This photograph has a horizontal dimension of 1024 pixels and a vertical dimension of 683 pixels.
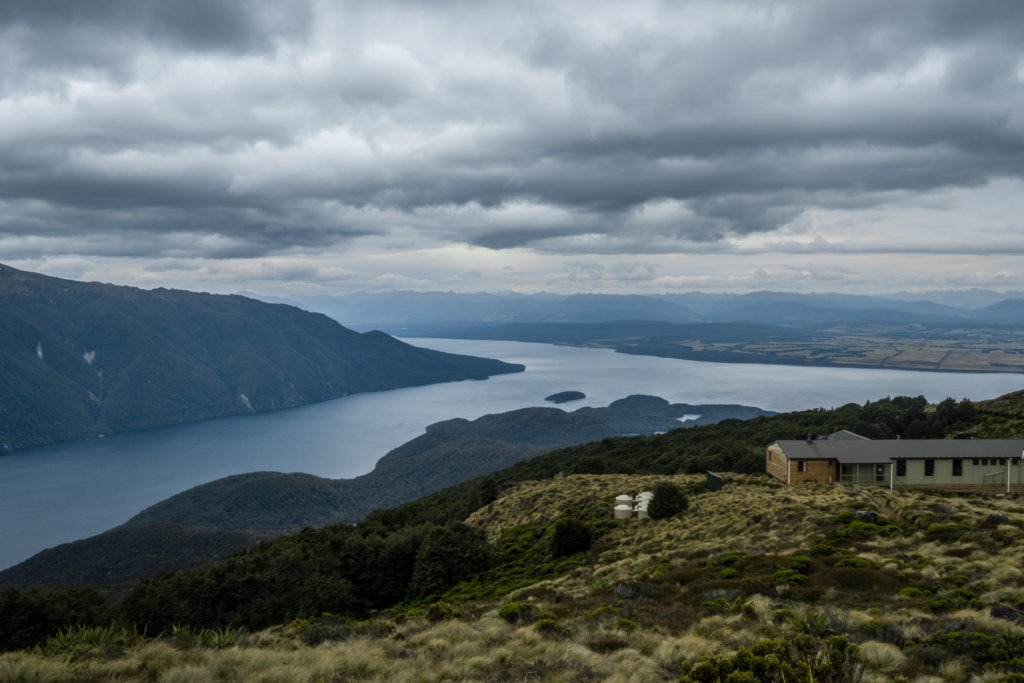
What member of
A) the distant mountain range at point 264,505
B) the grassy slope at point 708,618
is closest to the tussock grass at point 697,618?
the grassy slope at point 708,618

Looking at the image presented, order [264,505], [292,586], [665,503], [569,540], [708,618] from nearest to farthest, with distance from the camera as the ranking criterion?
[708,618] < [292,586] < [569,540] < [665,503] < [264,505]

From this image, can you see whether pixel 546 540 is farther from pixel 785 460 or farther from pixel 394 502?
pixel 394 502

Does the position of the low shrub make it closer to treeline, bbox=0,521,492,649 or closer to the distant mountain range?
treeline, bbox=0,521,492,649

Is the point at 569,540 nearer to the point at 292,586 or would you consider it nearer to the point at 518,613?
the point at 292,586

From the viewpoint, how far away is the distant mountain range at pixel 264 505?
89188mm

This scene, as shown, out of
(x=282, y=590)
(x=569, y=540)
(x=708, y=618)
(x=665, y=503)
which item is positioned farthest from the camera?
(x=665, y=503)

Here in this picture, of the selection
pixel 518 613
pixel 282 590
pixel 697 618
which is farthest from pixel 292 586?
pixel 697 618

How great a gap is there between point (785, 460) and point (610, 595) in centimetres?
2312

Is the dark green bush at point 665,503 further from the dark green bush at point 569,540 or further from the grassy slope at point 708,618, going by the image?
the dark green bush at point 569,540

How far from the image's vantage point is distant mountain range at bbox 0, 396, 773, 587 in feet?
293

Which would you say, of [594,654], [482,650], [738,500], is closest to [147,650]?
[482,650]

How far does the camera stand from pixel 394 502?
126250mm

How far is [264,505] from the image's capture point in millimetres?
126000

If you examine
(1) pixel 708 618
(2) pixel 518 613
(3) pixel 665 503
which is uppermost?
(1) pixel 708 618
